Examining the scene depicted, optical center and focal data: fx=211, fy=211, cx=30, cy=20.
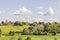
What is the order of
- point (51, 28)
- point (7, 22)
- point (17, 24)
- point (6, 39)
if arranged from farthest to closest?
1. point (7, 22)
2. point (17, 24)
3. point (51, 28)
4. point (6, 39)

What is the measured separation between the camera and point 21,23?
10919 cm

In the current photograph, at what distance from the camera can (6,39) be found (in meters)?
55.7

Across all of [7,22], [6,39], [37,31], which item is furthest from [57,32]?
[7,22]

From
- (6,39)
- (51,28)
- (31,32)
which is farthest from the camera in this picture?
(51,28)

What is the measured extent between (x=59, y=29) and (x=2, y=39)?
3080 centimetres

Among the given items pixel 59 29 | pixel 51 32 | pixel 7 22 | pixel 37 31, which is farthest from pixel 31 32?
pixel 7 22

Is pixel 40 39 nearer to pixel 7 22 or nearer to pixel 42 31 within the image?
pixel 42 31

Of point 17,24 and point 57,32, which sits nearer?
point 57,32

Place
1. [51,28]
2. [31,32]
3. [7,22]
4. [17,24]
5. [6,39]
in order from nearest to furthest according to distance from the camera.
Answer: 1. [6,39]
2. [31,32]
3. [51,28]
4. [17,24]
5. [7,22]

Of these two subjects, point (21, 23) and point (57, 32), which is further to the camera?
point (21, 23)

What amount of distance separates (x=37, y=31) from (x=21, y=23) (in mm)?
34684

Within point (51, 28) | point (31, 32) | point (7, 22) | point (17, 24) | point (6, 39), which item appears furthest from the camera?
point (7, 22)

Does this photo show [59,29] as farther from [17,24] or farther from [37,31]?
[17,24]

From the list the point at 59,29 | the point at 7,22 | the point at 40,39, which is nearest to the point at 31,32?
the point at 59,29
